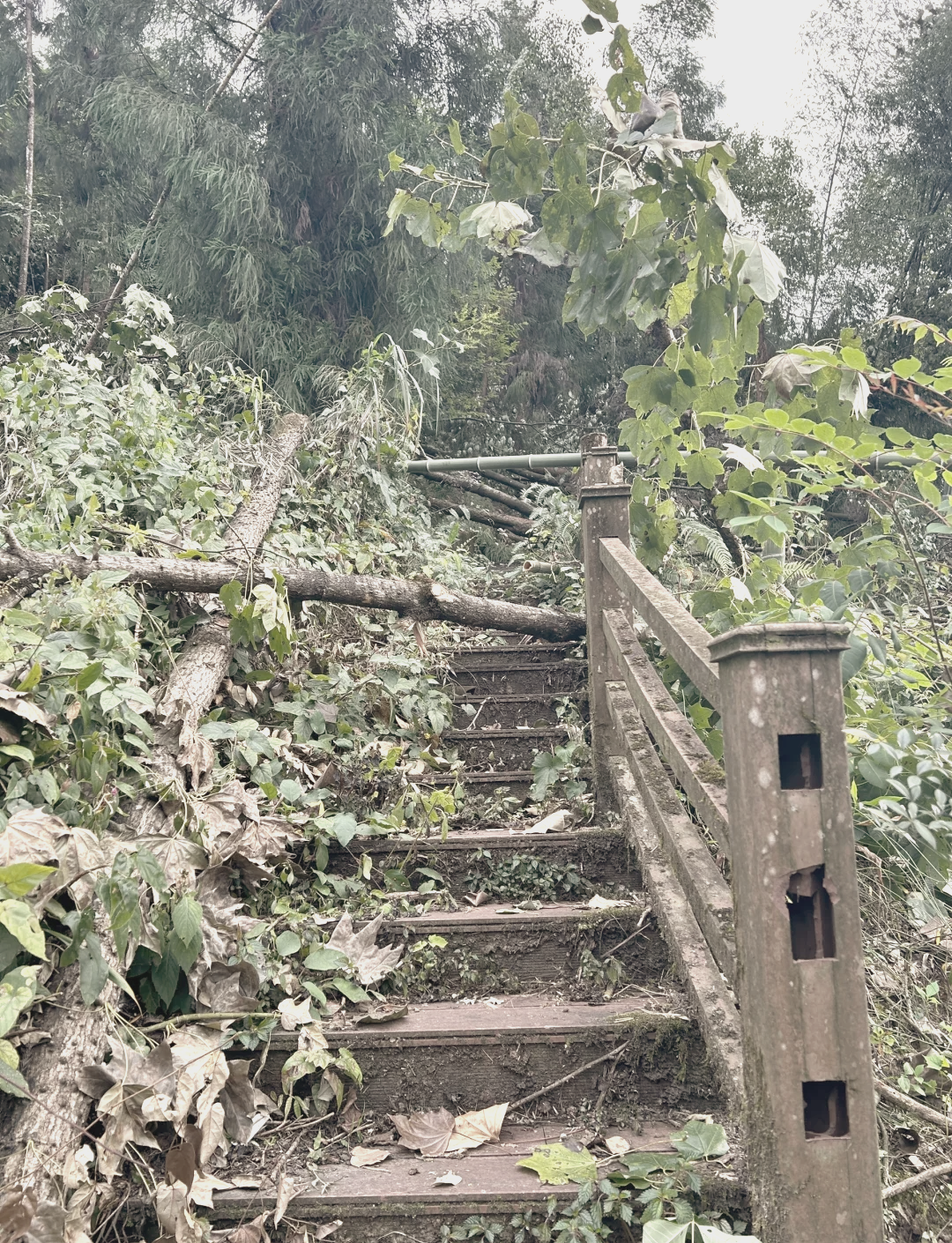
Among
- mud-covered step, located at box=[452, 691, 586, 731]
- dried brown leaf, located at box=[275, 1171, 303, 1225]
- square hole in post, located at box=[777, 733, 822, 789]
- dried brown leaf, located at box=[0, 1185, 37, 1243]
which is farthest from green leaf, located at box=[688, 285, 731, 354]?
mud-covered step, located at box=[452, 691, 586, 731]

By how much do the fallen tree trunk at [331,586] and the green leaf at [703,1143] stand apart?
2197mm

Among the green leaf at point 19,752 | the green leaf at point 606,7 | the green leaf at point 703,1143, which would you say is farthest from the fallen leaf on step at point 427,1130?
the green leaf at point 606,7

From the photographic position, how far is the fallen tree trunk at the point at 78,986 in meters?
1.60

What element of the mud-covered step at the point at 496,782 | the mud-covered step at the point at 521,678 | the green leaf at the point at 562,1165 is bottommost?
the green leaf at the point at 562,1165

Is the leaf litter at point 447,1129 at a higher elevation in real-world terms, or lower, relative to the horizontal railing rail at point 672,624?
lower

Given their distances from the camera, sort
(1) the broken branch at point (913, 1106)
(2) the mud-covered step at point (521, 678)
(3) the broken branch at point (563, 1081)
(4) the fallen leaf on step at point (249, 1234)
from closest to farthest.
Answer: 1. (4) the fallen leaf on step at point (249, 1234)
2. (1) the broken branch at point (913, 1106)
3. (3) the broken branch at point (563, 1081)
4. (2) the mud-covered step at point (521, 678)

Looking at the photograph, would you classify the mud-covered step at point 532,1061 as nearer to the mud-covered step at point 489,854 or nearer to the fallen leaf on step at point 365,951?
the fallen leaf on step at point 365,951

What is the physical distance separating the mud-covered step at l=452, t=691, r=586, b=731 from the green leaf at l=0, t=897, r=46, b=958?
256 centimetres

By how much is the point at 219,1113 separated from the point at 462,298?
8385 millimetres

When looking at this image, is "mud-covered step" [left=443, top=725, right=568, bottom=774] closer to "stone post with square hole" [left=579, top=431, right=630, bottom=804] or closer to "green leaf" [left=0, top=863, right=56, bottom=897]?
"stone post with square hole" [left=579, top=431, right=630, bottom=804]

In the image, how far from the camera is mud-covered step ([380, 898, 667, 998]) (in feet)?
7.55

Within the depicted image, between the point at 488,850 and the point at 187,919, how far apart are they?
110 centimetres

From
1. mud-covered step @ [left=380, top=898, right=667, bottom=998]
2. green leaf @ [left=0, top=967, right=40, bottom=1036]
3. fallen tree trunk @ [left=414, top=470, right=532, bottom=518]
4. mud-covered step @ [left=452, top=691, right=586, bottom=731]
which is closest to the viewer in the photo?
green leaf @ [left=0, top=967, right=40, bottom=1036]

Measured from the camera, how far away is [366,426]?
5453 mm
